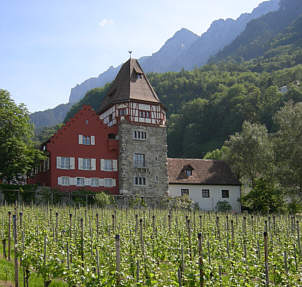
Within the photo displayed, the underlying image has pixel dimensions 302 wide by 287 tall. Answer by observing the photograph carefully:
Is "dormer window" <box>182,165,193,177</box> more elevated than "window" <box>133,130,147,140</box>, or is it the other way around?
"window" <box>133,130,147,140</box>

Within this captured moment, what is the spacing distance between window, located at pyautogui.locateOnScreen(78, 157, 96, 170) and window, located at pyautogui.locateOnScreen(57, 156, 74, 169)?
77 centimetres

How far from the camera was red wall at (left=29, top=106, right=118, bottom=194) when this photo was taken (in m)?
37.8

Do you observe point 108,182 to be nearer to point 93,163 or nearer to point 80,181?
point 93,163

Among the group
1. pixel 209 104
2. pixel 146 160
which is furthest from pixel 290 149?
pixel 209 104

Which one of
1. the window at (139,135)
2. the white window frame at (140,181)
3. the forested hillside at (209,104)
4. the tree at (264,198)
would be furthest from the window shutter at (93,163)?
the forested hillside at (209,104)

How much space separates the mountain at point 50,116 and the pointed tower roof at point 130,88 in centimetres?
12057

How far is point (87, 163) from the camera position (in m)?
39.0

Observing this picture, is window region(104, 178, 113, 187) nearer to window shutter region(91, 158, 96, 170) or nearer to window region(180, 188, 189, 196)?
window shutter region(91, 158, 96, 170)

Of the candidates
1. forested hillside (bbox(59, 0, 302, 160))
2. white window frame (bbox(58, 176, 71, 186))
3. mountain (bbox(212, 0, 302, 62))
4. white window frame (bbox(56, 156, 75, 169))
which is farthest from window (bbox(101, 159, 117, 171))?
mountain (bbox(212, 0, 302, 62))

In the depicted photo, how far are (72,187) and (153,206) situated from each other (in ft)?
23.6

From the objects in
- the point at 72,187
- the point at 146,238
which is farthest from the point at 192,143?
the point at 146,238

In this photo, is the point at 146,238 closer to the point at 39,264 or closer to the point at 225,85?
the point at 39,264

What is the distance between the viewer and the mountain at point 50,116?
164312mm

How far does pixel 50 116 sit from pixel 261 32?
82042mm
